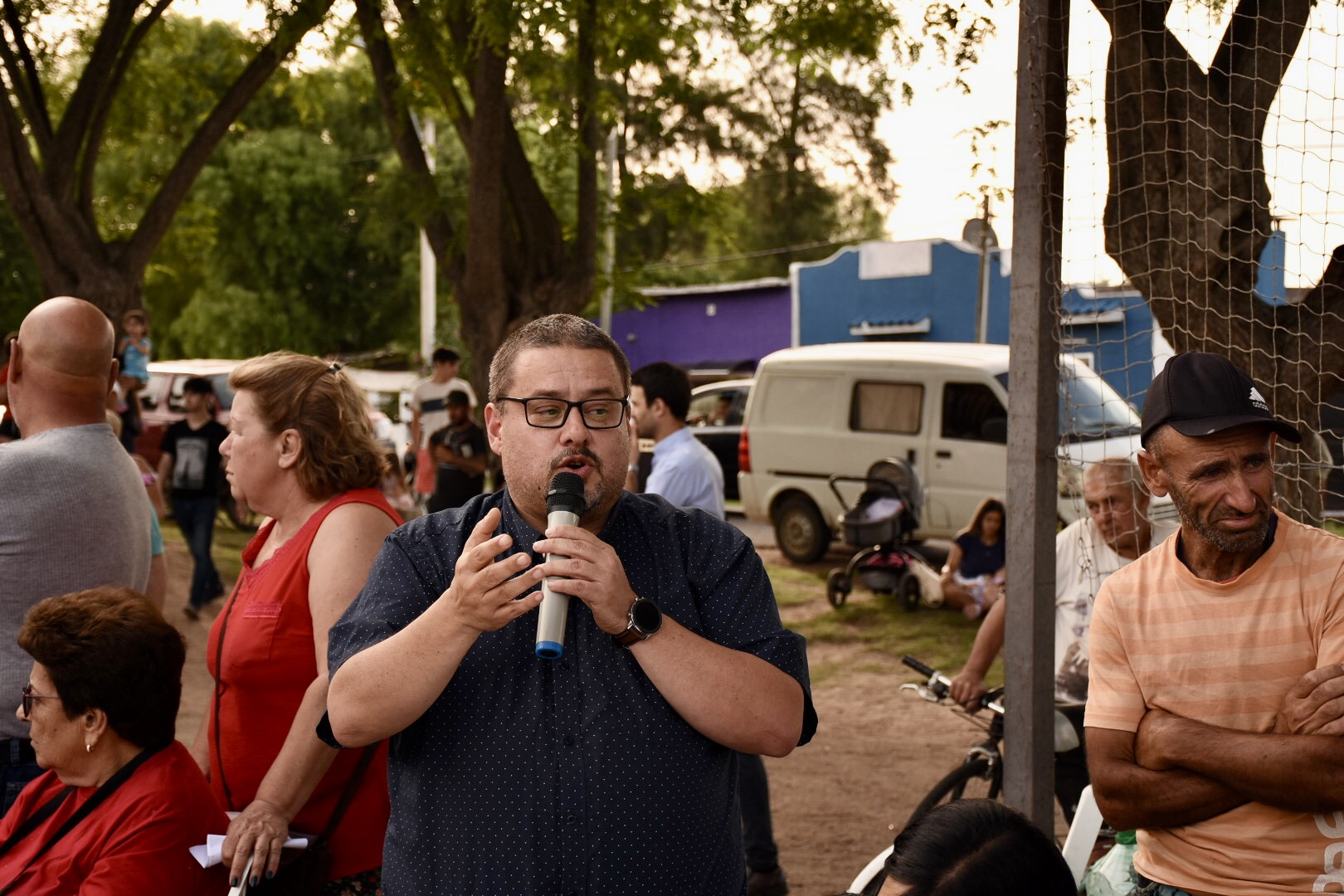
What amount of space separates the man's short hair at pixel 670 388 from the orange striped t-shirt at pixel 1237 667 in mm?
3492

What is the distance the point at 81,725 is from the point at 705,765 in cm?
156

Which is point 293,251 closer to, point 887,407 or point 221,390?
point 221,390

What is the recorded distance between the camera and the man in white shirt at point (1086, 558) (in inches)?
183

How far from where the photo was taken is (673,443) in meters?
6.07

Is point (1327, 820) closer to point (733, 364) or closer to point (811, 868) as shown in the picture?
point (811, 868)

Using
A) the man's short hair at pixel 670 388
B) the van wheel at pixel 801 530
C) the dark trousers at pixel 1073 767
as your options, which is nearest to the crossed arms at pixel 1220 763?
the dark trousers at pixel 1073 767

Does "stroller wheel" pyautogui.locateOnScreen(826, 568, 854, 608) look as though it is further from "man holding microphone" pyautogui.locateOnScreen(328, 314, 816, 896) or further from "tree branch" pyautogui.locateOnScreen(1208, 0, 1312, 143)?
"man holding microphone" pyautogui.locateOnScreen(328, 314, 816, 896)

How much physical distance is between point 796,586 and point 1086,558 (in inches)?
322

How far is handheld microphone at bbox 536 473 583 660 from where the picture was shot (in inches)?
77.9

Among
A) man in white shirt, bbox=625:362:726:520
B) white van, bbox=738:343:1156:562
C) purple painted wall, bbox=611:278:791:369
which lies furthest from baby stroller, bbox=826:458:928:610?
purple painted wall, bbox=611:278:791:369

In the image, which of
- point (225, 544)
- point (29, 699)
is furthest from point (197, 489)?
point (29, 699)

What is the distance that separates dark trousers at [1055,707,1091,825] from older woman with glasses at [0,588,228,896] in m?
2.60

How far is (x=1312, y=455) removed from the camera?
420cm

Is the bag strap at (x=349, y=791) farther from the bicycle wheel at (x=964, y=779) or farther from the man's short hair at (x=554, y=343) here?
the bicycle wheel at (x=964, y=779)
